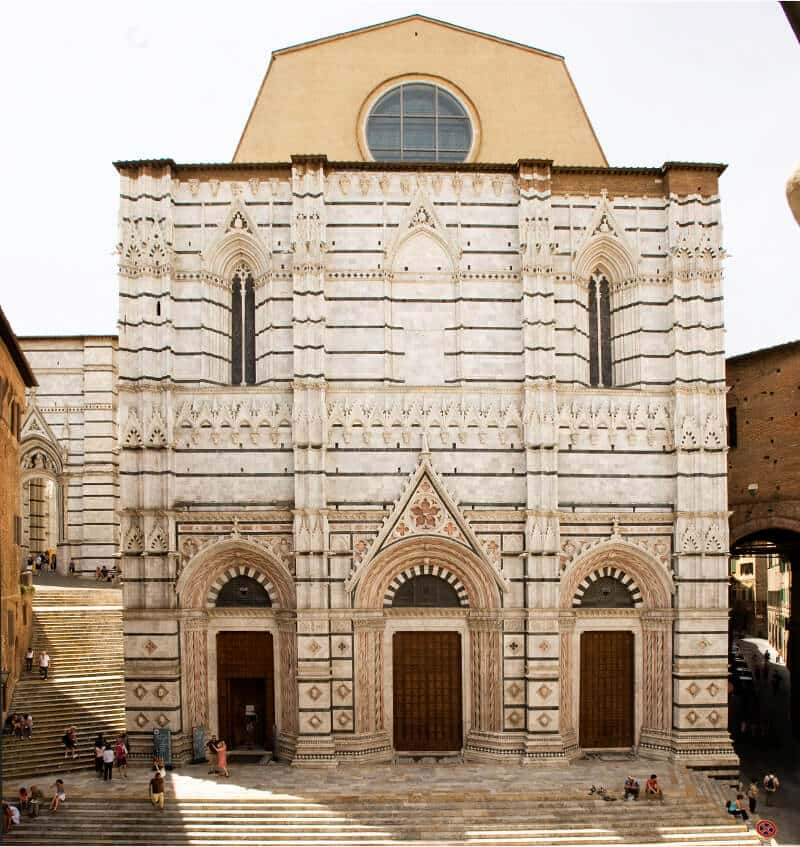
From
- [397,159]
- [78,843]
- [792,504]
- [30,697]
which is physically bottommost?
[78,843]

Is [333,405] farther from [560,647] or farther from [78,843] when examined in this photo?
[78,843]

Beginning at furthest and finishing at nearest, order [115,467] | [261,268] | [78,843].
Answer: [115,467], [261,268], [78,843]

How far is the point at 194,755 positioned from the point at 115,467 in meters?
12.5

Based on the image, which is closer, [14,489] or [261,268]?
[261,268]

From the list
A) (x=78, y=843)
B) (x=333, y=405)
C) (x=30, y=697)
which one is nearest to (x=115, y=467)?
(x=30, y=697)

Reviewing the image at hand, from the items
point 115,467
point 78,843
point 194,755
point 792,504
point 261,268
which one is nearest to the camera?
point 78,843

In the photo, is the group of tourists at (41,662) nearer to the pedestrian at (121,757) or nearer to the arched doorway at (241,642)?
the pedestrian at (121,757)

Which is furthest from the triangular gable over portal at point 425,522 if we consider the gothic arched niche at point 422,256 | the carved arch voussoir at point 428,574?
the gothic arched niche at point 422,256

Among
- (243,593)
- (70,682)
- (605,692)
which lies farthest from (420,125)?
(70,682)

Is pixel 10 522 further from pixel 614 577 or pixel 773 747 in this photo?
pixel 773 747

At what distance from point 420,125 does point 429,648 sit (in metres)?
13.0

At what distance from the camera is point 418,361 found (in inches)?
832

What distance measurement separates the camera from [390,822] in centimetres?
1723

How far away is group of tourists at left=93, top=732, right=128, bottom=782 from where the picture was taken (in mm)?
18797
